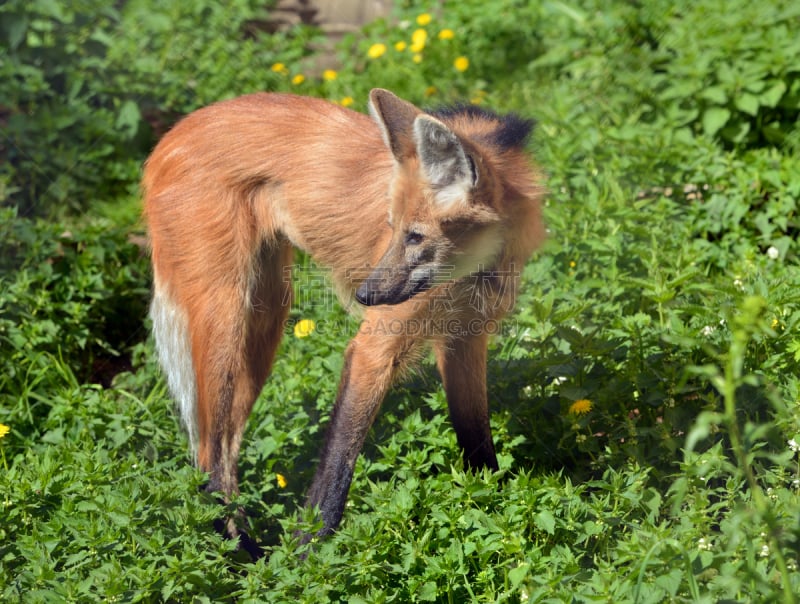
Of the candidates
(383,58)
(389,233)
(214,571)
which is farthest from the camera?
(383,58)

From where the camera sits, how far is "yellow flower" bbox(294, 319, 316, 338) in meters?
3.92

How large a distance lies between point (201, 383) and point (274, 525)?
1.94 ft

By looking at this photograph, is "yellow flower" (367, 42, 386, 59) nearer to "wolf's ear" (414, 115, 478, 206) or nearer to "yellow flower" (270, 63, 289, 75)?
"yellow flower" (270, 63, 289, 75)

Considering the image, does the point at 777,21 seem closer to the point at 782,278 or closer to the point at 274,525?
the point at 782,278

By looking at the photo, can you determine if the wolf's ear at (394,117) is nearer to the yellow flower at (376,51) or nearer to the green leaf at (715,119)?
the green leaf at (715,119)

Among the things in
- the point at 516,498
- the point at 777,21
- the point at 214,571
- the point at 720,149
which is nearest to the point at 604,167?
the point at 720,149

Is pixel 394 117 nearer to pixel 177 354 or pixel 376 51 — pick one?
pixel 177 354

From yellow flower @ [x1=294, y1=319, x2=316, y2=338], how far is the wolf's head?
1.19m

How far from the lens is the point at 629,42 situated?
215 inches

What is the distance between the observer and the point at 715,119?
436 cm

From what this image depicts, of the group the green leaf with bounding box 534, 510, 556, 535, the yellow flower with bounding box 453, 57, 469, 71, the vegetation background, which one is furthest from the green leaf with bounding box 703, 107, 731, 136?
the green leaf with bounding box 534, 510, 556, 535

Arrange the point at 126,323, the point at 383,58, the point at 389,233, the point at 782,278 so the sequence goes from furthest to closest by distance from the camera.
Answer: the point at 383,58
the point at 126,323
the point at 782,278
the point at 389,233

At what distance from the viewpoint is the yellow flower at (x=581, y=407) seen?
9.96 feet

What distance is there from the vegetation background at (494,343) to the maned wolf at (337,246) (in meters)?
0.23
